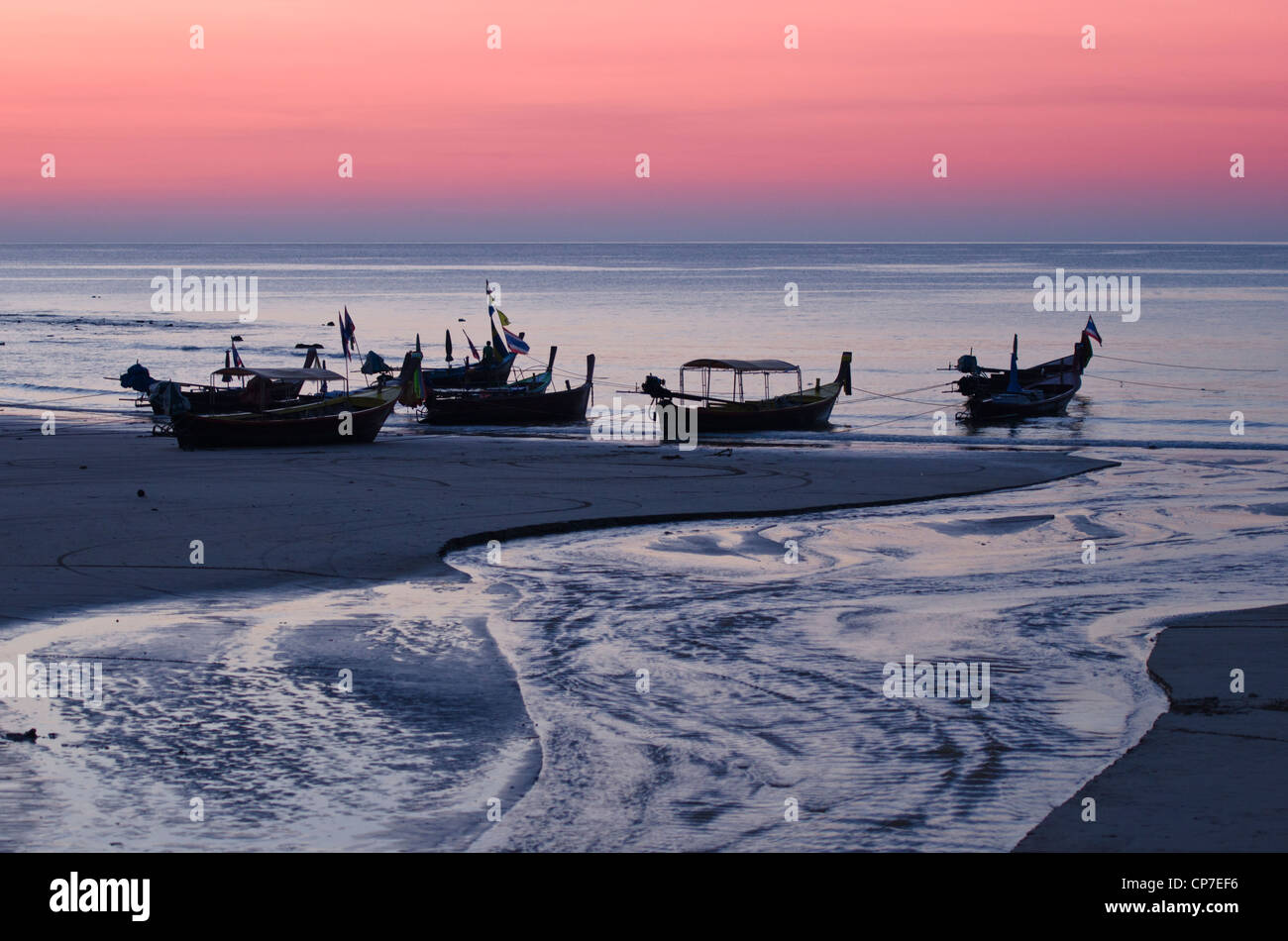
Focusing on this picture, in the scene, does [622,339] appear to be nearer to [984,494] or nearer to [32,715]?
[984,494]

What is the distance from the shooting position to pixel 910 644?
12.4 m

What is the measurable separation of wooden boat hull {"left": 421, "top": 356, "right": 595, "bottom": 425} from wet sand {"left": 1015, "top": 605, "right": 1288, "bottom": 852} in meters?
30.3

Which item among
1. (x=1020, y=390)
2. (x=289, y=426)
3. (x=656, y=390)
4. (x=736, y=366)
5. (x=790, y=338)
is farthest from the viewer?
(x=790, y=338)

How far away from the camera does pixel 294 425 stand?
2955 cm

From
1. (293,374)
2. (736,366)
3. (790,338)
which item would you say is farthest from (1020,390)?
(790,338)

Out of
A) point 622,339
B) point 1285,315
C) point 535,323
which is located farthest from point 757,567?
point 1285,315

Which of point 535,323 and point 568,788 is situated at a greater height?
point 535,323

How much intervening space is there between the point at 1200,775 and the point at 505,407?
33.7 m

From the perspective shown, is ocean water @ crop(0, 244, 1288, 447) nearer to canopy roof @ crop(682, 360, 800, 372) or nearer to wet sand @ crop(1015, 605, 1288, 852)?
canopy roof @ crop(682, 360, 800, 372)

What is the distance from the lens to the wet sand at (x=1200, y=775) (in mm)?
7207

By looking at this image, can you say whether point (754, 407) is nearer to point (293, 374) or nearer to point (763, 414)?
point (763, 414)

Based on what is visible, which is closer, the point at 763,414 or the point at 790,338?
the point at 763,414

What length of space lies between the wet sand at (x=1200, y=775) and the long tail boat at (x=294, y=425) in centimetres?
2202
